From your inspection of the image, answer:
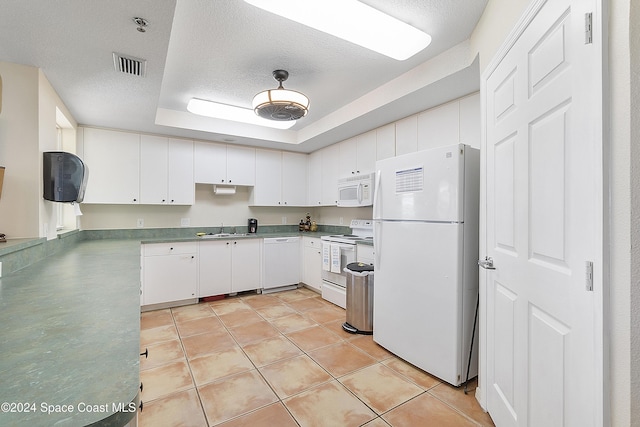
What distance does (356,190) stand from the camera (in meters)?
3.85

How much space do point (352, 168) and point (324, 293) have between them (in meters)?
1.82

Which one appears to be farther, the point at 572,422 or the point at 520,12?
the point at 520,12

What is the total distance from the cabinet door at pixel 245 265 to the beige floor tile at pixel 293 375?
1976 mm

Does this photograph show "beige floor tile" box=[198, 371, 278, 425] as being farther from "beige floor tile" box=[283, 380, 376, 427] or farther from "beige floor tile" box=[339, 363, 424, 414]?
"beige floor tile" box=[339, 363, 424, 414]

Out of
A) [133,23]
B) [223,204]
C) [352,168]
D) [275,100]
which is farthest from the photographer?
[223,204]

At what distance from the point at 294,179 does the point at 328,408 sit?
372cm

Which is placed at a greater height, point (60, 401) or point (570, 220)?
point (570, 220)

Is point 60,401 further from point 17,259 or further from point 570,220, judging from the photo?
point 17,259

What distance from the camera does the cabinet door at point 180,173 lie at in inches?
158

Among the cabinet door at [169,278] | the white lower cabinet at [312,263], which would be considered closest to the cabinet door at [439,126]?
the white lower cabinet at [312,263]

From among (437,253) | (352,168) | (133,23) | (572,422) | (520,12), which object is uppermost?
(133,23)

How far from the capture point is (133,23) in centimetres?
164

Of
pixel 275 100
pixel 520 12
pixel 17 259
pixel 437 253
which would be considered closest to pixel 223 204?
pixel 275 100

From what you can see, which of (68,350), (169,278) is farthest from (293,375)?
(169,278)
